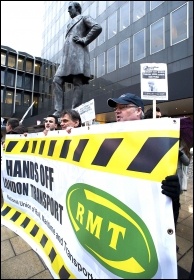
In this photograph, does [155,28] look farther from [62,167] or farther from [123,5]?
[62,167]

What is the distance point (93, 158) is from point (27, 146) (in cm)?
115

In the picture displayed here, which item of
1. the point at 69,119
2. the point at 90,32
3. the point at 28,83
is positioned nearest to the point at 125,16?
the point at 90,32

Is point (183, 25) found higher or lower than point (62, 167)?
higher

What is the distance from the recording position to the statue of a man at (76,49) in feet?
10.4

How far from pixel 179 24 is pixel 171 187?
1364cm

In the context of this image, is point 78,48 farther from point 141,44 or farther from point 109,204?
point 141,44

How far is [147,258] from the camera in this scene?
91 cm

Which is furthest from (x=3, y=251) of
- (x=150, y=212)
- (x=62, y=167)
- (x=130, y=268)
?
(x=150, y=212)

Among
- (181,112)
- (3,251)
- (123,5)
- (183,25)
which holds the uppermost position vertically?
(123,5)

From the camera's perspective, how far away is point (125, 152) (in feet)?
3.56

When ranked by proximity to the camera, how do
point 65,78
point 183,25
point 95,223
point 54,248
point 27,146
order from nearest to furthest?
point 95,223
point 54,248
point 27,146
point 65,78
point 183,25

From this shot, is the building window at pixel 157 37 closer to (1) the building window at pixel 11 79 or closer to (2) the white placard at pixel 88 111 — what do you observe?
(2) the white placard at pixel 88 111

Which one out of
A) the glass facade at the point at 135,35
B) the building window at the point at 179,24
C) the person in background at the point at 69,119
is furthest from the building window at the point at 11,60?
the person in background at the point at 69,119

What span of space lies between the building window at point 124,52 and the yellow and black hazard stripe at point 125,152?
13.1m
